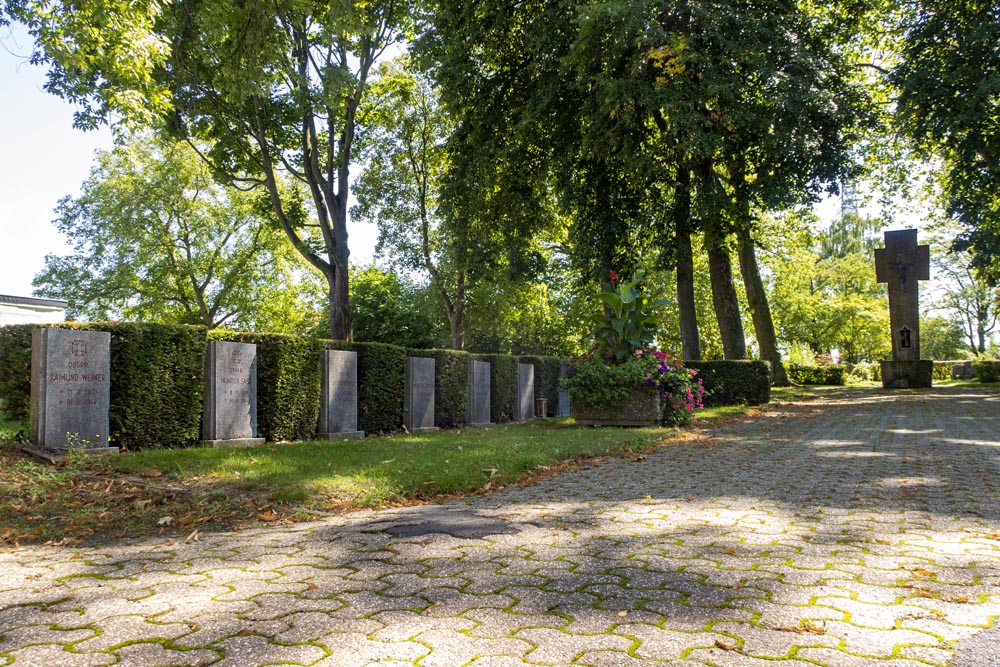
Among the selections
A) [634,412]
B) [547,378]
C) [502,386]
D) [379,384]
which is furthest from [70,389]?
[547,378]

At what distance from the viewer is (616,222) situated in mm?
18875

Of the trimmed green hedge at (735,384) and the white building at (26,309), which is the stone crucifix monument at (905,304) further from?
the white building at (26,309)

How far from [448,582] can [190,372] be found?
27.1 ft

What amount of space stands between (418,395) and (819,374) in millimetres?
31601

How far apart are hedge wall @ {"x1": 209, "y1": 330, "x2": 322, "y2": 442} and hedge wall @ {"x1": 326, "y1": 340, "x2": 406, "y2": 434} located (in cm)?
76

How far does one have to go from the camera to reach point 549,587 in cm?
328

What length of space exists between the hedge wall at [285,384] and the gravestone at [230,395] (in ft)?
1.43

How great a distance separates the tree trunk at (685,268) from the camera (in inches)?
759

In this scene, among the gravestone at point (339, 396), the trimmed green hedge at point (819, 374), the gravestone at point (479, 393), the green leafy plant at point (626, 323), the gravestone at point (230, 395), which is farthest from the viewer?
the trimmed green hedge at point (819, 374)

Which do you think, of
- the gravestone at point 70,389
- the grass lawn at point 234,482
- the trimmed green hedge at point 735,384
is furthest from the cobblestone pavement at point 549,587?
the trimmed green hedge at point 735,384

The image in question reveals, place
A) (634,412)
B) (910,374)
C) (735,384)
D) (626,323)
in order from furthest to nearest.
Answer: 1. (910,374)
2. (735,384)
3. (626,323)
4. (634,412)

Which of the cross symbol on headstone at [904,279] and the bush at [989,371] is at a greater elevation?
the cross symbol on headstone at [904,279]

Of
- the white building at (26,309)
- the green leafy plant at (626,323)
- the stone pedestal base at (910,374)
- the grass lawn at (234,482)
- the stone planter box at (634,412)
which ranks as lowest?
the grass lawn at (234,482)

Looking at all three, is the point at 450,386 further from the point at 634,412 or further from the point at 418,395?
the point at 634,412
